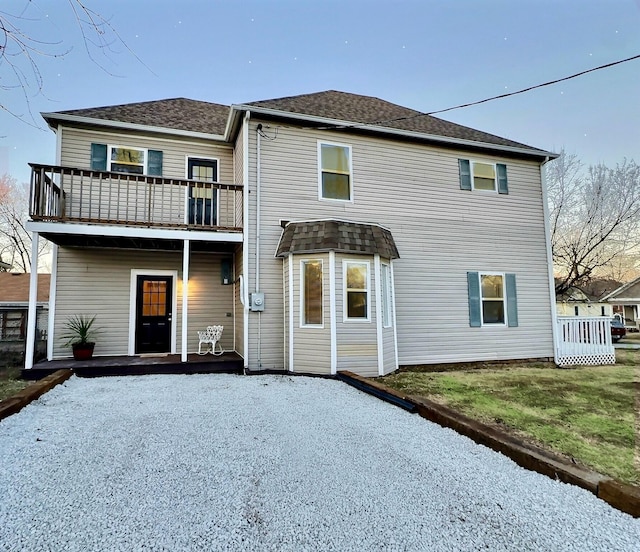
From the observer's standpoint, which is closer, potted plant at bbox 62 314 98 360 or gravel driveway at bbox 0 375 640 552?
gravel driveway at bbox 0 375 640 552

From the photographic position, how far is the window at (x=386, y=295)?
746cm

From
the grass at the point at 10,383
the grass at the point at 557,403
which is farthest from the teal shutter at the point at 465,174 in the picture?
the grass at the point at 10,383

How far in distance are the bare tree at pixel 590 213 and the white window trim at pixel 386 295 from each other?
59.2 ft

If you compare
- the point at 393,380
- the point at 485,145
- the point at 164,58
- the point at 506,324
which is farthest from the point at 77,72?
the point at 506,324

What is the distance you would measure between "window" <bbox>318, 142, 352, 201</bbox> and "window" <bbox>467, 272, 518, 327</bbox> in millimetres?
3912

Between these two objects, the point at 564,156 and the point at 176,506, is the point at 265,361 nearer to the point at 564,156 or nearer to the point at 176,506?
the point at 176,506

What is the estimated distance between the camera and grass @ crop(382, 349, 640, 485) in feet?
11.6

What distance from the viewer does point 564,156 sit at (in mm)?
20750

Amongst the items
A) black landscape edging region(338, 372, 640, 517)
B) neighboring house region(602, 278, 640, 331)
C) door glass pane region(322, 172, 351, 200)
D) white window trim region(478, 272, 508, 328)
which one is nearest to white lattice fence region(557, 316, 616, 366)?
white window trim region(478, 272, 508, 328)

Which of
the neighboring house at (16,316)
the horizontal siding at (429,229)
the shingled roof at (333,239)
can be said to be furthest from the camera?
the neighboring house at (16,316)

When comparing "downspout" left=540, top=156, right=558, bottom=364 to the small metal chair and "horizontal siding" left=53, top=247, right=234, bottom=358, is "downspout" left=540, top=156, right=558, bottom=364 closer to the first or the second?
"horizontal siding" left=53, top=247, right=234, bottom=358

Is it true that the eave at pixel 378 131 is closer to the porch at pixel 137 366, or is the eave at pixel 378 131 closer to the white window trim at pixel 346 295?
the white window trim at pixel 346 295

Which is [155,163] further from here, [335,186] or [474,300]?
[474,300]

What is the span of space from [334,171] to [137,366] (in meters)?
5.86
